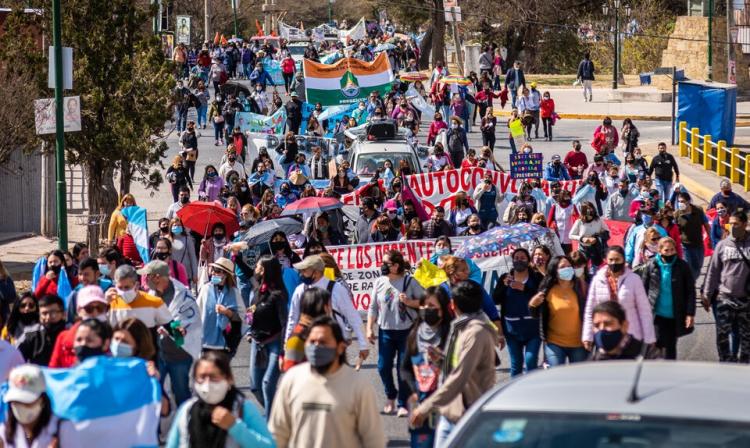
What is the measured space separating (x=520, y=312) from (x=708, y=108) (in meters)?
26.7

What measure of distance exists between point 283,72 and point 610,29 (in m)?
16.0

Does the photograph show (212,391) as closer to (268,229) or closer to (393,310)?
(393,310)

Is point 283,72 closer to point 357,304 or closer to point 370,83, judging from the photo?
point 370,83

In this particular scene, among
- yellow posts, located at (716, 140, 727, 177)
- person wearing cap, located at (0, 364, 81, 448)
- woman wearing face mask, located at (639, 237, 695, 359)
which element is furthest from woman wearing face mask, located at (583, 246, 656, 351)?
yellow posts, located at (716, 140, 727, 177)

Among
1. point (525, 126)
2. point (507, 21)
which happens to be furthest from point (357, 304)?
point (507, 21)

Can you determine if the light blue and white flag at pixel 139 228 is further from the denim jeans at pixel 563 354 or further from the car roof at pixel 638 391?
the car roof at pixel 638 391

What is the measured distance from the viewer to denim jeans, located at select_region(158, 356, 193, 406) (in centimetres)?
1066

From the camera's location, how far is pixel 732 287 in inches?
512

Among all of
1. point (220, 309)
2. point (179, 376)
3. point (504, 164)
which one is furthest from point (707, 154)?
point (179, 376)

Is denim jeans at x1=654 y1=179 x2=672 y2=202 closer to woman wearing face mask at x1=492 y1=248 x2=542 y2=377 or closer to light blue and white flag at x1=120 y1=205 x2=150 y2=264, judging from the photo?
light blue and white flag at x1=120 y1=205 x2=150 y2=264

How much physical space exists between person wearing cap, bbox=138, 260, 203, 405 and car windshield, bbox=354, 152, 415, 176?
16.2 meters

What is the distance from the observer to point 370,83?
40875mm

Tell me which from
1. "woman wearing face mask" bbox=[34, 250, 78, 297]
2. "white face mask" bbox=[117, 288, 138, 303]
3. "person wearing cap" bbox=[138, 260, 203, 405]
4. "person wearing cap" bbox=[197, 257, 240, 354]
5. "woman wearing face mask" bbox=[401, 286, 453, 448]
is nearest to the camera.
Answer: "woman wearing face mask" bbox=[401, 286, 453, 448]

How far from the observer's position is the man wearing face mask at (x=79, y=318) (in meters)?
Result: 9.20
